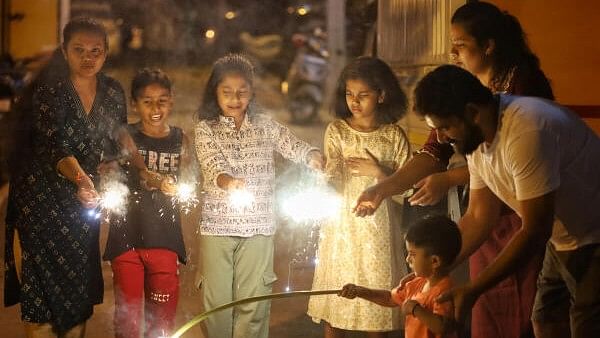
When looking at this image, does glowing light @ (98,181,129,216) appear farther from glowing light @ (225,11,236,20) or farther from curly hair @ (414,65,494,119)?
glowing light @ (225,11,236,20)

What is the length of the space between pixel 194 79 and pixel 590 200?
3.52 metres

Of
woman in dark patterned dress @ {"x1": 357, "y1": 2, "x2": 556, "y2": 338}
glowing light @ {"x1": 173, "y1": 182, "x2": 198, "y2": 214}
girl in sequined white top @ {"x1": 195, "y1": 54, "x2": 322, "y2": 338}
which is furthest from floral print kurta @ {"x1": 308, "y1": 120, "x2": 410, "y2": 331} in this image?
glowing light @ {"x1": 173, "y1": 182, "x2": 198, "y2": 214}

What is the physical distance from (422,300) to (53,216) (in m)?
1.97

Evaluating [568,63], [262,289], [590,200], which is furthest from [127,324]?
[568,63]

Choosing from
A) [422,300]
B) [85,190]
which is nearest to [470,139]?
[422,300]

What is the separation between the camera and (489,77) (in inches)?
161

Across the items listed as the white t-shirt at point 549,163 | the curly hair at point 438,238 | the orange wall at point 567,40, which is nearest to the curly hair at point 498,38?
the white t-shirt at point 549,163

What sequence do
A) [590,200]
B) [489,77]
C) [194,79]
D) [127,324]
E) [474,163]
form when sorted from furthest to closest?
[194,79]
[127,324]
[489,77]
[474,163]
[590,200]

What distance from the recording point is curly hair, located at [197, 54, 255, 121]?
4762 millimetres

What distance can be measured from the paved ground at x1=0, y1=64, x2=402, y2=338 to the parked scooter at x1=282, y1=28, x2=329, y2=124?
0.38 metres

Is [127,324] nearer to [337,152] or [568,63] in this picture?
[337,152]

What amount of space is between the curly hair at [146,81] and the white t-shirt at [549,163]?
1892 millimetres

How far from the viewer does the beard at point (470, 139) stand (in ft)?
10.7

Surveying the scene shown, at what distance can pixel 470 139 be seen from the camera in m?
3.27
